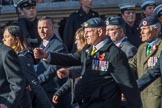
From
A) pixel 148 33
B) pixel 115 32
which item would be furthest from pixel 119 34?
pixel 148 33

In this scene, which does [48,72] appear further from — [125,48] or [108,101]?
[108,101]

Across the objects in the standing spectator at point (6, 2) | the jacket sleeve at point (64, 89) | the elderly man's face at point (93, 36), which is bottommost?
the standing spectator at point (6, 2)

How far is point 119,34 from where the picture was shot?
36.0 feet

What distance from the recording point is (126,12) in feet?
42.7

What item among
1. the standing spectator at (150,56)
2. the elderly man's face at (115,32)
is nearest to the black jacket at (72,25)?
the elderly man's face at (115,32)

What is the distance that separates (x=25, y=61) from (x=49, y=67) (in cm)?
137

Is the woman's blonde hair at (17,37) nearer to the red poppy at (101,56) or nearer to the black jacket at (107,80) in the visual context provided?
the black jacket at (107,80)

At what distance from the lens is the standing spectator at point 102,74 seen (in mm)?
8750

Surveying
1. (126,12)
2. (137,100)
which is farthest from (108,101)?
(126,12)

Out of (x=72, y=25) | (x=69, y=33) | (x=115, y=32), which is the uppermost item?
(x=115, y=32)

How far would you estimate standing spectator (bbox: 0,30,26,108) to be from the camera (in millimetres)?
8008

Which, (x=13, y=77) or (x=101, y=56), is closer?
(x=13, y=77)

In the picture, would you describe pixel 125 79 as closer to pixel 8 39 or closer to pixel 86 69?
pixel 86 69

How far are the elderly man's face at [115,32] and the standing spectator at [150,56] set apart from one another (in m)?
0.56
